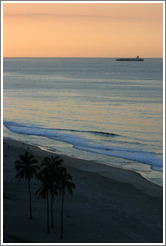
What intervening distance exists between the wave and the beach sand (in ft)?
26.2

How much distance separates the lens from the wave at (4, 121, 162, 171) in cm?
6150

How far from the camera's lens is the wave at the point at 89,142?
6150 cm

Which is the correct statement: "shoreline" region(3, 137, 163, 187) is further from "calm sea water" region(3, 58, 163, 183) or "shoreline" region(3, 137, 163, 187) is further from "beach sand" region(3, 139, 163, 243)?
"beach sand" region(3, 139, 163, 243)

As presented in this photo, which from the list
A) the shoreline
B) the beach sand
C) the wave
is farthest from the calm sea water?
the beach sand

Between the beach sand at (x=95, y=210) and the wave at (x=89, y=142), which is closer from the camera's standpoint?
the beach sand at (x=95, y=210)

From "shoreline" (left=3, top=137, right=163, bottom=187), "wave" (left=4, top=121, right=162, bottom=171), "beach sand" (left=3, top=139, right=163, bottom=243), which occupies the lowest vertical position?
"beach sand" (left=3, top=139, right=163, bottom=243)

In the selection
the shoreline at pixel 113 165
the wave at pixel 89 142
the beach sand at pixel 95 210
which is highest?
the wave at pixel 89 142

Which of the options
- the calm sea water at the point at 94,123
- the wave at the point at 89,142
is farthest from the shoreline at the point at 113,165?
the wave at the point at 89,142

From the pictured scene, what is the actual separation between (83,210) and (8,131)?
4481cm

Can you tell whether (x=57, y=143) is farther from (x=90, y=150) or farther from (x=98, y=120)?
(x=98, y=120)

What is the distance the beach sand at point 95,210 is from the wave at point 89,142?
799cm

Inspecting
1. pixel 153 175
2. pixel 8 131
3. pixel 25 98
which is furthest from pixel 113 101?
pixel 153 175

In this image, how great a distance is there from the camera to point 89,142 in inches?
2795

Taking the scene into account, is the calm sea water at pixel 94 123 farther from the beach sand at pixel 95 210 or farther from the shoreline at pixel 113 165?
the beach sand at pixel 95 210
